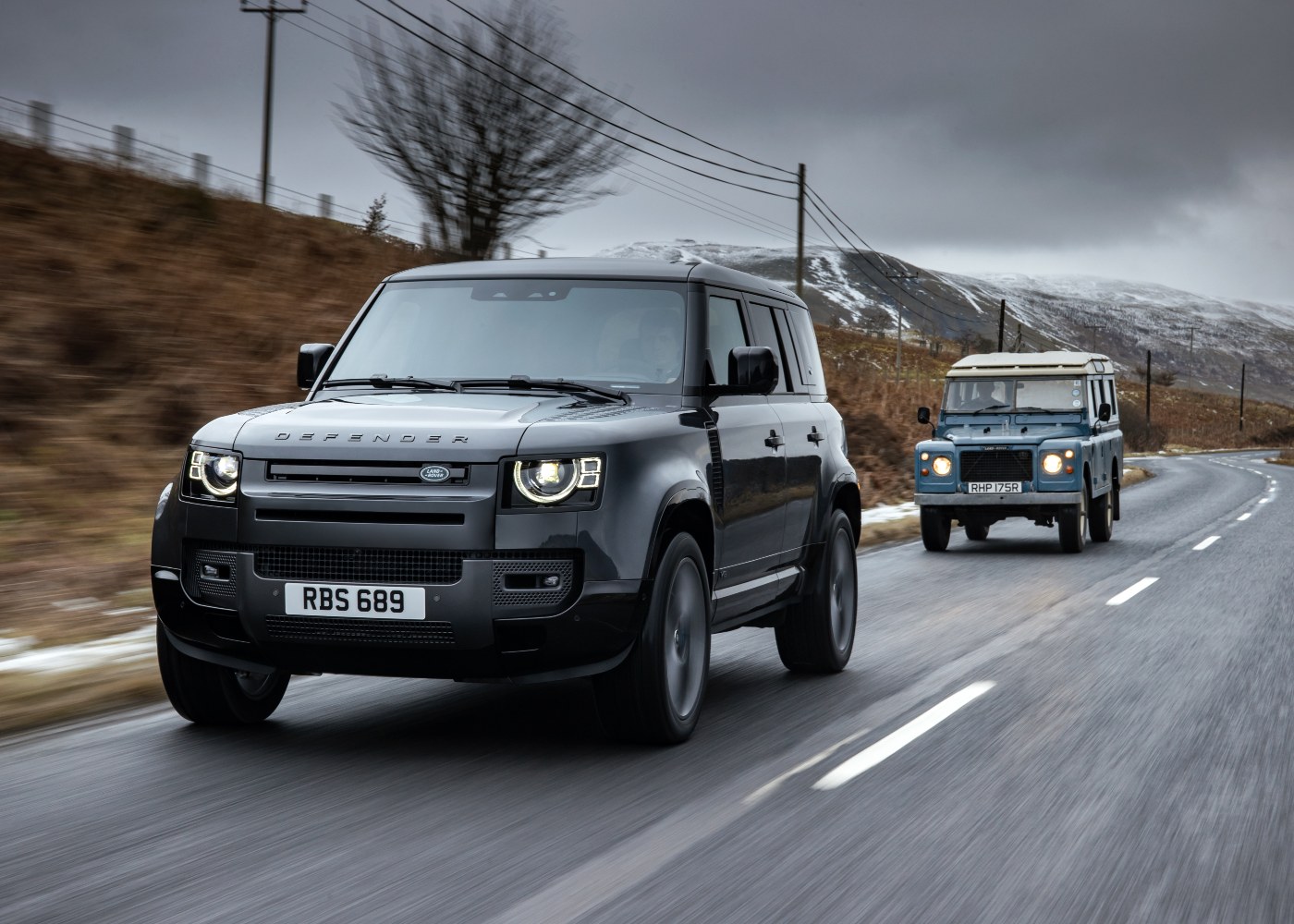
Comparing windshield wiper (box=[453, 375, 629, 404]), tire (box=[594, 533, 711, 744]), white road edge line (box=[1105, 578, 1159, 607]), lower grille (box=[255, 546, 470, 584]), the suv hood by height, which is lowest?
white road edge line (box=[1105, 578, 1159, 607])

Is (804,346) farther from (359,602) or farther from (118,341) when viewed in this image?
(118,341)

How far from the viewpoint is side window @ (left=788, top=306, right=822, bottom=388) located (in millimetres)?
8086

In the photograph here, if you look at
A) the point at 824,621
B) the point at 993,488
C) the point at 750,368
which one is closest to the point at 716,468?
the point at 750,368

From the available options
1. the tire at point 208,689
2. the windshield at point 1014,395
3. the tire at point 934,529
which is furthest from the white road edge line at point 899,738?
the windshield at point 1014,395

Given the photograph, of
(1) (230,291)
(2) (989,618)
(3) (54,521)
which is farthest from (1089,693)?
(1) (230,291)

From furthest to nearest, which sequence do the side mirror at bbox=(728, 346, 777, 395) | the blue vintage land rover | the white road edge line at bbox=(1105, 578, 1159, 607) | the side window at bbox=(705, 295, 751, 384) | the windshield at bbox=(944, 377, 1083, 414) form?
the windshield at bbox=(944, 377, 1083, 414) → the blue vintage land rover → the white road edge line at bbox=(1105, 578, 1159, 607) → the side window at bbox=(705, 295, 751, 384) → the side mirror at bbox=(728, 346, 777, 395)

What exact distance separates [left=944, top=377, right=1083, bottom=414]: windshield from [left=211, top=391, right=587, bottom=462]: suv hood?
1303 centimetres

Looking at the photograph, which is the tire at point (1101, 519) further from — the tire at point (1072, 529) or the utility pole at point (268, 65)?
the utility pole at point (268, 65)

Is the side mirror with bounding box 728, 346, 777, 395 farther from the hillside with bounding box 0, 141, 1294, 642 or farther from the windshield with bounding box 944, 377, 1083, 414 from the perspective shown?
the windshield with bounding box 944, 377, 1083, 414

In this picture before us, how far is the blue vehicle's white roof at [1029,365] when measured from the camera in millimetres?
18109

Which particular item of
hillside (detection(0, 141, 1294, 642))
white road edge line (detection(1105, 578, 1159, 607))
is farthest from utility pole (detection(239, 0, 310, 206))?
white road edge line (detection(1105, 578, 1159, 607))

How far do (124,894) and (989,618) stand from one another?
7.67 meters

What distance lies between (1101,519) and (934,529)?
260cm

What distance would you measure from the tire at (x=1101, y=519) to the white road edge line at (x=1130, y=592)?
4608 millimetres
